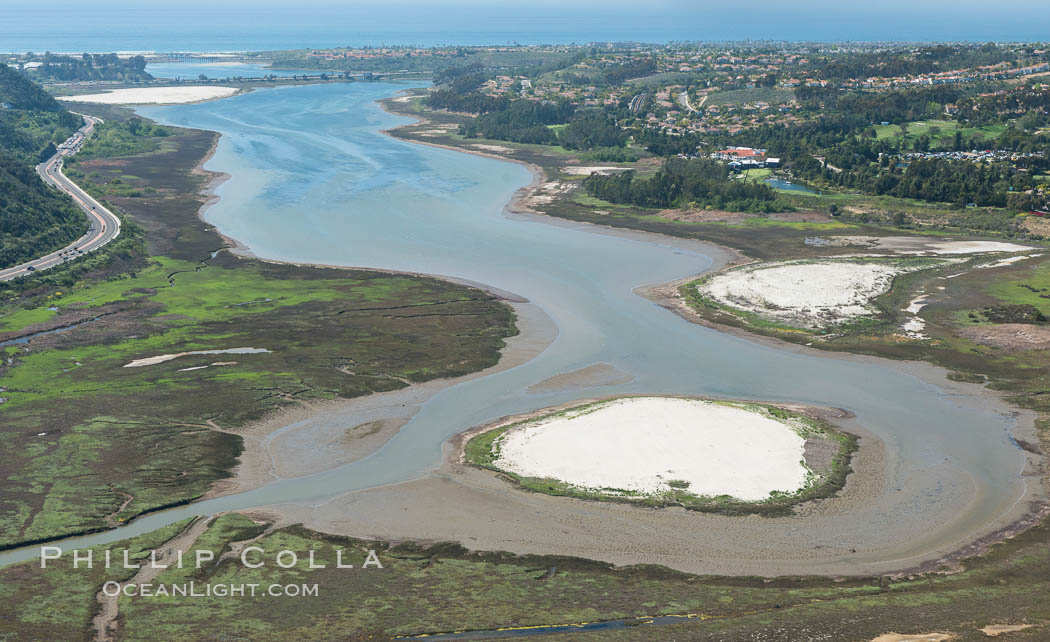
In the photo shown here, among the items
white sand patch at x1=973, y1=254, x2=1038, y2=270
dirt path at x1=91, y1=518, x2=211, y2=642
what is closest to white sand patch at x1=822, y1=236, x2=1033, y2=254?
white sand patch at x1=973, y1=254, x2=1038, y2=270

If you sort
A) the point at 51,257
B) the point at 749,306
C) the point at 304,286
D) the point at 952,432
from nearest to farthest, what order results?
the point at 952,432
the point at 749,306
the point at 304,286
the point at 51,257

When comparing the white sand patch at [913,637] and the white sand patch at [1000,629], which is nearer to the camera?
the white sand patch at [913,637]

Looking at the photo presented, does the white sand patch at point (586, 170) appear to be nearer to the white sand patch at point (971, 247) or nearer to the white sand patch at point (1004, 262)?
the white sand patch at point (971, 247)

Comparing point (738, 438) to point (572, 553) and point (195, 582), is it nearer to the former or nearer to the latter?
point (572, 553)

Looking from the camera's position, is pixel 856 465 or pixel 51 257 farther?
pixel 51 257

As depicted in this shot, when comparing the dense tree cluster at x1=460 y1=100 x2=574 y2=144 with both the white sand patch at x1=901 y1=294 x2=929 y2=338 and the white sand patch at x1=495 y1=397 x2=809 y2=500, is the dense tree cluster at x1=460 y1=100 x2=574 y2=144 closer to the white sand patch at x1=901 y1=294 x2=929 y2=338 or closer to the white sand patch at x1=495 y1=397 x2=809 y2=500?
the white sand patch at x1=901 y1=294 x2=929 y2=338

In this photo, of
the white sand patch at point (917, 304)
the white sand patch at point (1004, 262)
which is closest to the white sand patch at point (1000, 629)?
the white sand patch at point (917, 304)

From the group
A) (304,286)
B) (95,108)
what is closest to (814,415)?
(304,286)
